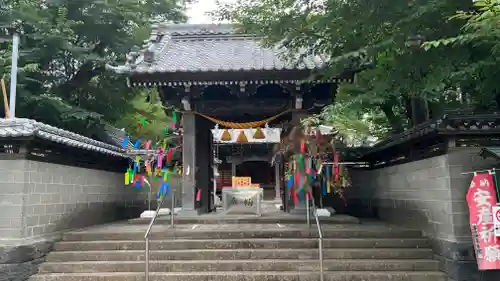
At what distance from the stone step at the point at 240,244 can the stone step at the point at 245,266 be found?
472 millimetres

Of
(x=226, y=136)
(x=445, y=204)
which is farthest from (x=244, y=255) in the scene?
(x=226, y=136)

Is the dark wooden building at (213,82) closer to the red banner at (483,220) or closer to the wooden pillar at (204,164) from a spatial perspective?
the wooden pillar at (204,164)

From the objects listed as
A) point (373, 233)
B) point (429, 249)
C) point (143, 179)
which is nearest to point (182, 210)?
point (143, 179)

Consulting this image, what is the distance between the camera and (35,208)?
712 centimetres

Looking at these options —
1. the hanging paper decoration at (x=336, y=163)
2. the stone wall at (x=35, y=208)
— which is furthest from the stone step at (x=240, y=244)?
the hanging paper decoration at (x=336, y=163)

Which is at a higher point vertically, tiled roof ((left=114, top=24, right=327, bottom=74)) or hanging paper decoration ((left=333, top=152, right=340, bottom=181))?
tiled roof ((left=114, top=24, right=327, bottom=74))

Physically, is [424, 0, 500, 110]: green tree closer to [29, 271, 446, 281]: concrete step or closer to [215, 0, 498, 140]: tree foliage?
[215, 0, 498, 140]: tree foliage

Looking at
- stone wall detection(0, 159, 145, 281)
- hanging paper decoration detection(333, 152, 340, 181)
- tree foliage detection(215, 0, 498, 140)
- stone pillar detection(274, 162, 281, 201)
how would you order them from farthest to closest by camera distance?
stone pillar detection(274, 162, 281, 201) < hanging paper decoration detection(333, 152, 340, 181) < stone wall detection(0, 159, 145, 281) < tree foliage detection(215, 0, 498, 140)

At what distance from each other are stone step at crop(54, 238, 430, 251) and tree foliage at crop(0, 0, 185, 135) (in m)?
6.24

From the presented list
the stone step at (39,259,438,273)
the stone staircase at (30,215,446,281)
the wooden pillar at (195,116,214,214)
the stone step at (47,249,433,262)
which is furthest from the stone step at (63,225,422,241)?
the wooden pillar at (195,116,214,214)

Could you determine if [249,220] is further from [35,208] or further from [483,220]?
[483,220]

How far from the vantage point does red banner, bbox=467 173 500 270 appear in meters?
5.82

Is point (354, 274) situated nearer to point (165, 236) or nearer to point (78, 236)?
point (165, 236)

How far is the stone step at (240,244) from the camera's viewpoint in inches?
291
